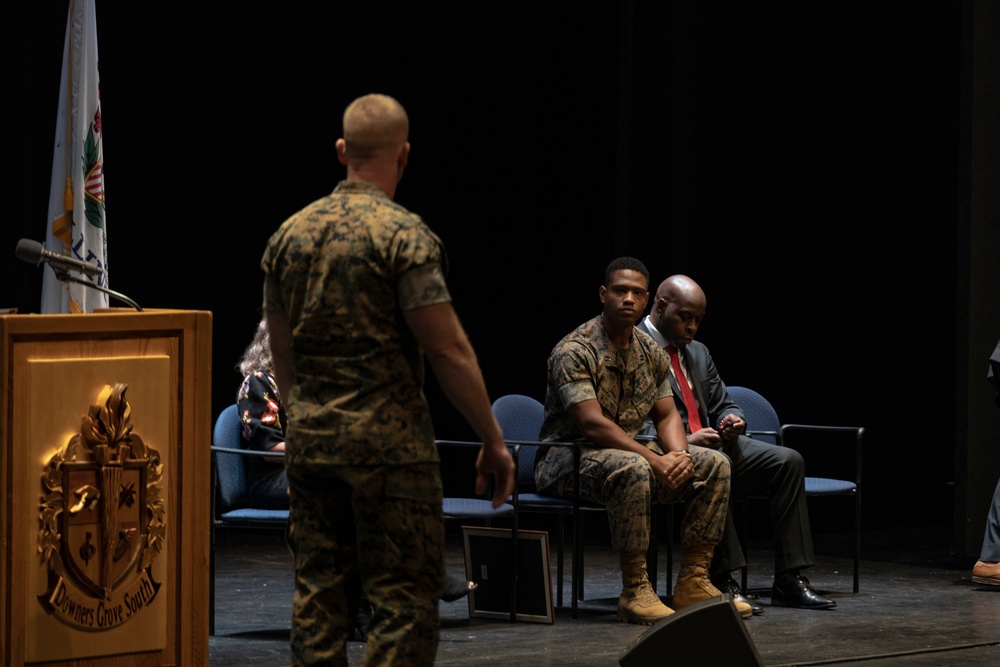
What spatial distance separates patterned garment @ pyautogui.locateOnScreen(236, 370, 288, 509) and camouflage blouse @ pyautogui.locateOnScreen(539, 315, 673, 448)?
0.96 m

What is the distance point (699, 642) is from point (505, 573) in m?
2.22

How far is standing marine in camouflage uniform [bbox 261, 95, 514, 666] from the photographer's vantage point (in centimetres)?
304

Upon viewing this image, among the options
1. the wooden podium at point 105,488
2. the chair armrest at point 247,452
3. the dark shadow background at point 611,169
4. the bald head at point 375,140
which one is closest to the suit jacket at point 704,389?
the dark shadow background at point 611,169

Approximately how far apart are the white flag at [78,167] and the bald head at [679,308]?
192cm

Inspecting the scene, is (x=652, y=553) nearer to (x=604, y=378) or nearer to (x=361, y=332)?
(x=604, y=378)

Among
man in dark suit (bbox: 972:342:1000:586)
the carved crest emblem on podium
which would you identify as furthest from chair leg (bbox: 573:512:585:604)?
the carved crest emblem on podium

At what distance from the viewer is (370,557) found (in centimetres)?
307

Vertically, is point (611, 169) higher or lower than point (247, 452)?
higher

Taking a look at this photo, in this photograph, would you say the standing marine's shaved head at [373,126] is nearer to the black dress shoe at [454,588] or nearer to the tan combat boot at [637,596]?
the black dress shoe at [454,588]

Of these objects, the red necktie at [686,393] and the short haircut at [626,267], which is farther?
the red necktie at [686,393]

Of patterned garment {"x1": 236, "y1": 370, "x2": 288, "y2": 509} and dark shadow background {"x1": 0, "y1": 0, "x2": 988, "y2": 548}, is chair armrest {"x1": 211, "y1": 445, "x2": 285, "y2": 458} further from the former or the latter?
dark shadow background {"x1": 0, "y1": 0, "x2": 988, "y2": 548}

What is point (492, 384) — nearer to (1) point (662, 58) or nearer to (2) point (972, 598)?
(1) point (662, 58)

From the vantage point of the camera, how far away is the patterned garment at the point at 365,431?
304 centimetres

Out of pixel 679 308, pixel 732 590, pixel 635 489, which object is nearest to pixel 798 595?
pixel 732 590
